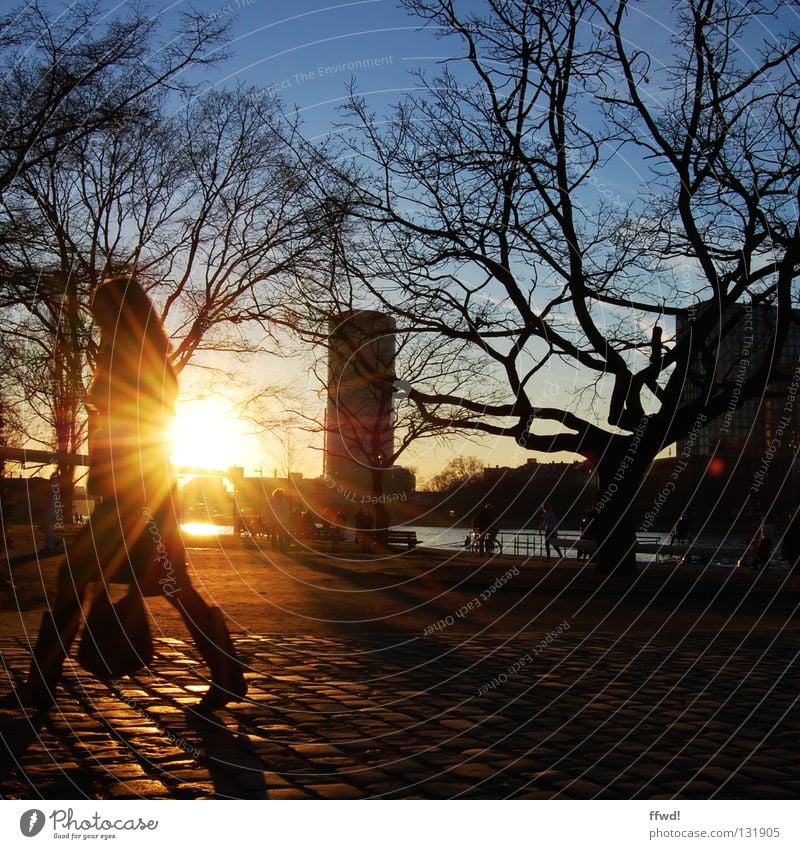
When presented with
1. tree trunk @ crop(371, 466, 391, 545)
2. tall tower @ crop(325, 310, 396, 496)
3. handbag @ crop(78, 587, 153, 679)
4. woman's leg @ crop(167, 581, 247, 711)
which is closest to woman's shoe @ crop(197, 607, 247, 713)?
woman's leg @ crop(167, 581, 247, 711)

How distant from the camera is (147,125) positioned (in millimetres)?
12953

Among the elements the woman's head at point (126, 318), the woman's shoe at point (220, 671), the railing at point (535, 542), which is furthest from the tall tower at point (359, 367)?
the woman's head at point (126, 318)

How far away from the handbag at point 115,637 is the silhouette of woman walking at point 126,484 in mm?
121

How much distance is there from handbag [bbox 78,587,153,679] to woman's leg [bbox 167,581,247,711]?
27cm

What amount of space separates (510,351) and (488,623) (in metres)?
8.98

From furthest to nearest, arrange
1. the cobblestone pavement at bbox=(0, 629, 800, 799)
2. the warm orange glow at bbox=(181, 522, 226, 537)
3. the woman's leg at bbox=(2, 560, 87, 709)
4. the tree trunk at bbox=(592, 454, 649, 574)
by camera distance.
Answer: the warm orange glow at bbox=(181, 522, 226, 537), the tree trunk at bbox=(592, 454, 649, 574), the woman's leg at bbox=(2, 560, 87, 709), the cobblestone pavement at bbox=(0, 629, 800, 799)

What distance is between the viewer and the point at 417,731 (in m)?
5.77

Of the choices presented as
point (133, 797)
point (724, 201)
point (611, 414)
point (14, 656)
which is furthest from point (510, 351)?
point (133, 797)

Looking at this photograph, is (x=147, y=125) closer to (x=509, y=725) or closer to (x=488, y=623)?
(x=488, y=623)

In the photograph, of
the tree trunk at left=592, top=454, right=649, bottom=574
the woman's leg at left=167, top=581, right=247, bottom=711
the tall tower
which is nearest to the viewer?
the woman's leg at left=167, top=581, right=247, bottom=711

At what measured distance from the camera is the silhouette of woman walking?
5418 millimetres

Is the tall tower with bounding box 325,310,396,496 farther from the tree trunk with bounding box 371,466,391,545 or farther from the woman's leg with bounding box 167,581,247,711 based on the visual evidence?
the woman's leg with bounding box 167,581,247,711

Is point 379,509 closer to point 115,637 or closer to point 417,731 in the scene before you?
point 417,731

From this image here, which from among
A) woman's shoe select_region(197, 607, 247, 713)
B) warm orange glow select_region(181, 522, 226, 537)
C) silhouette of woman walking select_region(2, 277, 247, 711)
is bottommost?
warm orange glow select_region(181, 522, 226, 537)
